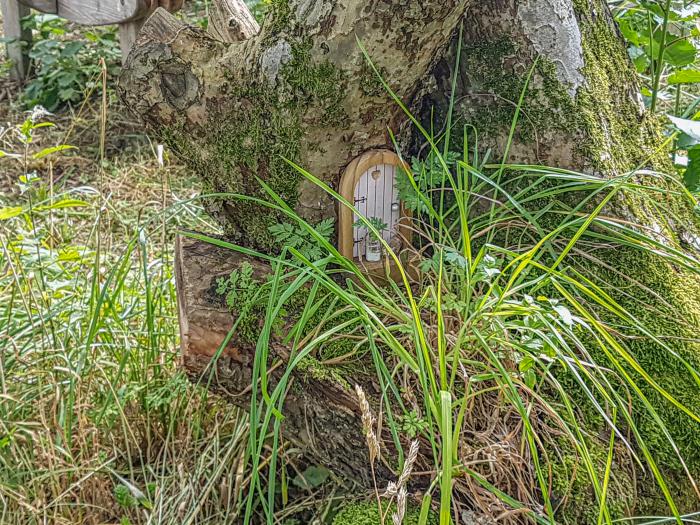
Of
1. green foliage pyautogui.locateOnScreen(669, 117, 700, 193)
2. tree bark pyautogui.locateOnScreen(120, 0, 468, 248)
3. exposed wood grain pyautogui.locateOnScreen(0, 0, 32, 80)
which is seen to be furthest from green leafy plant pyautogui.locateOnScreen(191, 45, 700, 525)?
exposed wood grain pyautogui.locateOnScreen(0, 0, 32, 80)

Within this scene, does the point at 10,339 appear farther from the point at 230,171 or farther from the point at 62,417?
the point at 230,171

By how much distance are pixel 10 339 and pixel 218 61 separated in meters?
1.03

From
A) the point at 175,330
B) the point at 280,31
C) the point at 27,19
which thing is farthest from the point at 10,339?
the point at 27,19

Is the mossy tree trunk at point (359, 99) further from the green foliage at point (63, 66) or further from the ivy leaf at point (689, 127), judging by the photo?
the green foliage at point (63, 66)

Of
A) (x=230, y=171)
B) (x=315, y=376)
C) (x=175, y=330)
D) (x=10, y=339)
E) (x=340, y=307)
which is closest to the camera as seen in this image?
(x=315, y=376)

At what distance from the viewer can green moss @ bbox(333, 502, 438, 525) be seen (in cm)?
156

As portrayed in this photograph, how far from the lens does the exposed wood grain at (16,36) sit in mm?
5199

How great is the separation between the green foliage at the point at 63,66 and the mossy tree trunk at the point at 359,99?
10.8 ft

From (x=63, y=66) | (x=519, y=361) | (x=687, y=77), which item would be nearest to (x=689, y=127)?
(x=687, y=77)

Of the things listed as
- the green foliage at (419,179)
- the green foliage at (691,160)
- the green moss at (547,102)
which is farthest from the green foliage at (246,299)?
the green foliage at (691,160)

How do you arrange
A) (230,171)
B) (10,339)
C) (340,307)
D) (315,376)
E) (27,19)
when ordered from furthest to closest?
(27,19) < (10,339) < (230,171) < (340,307) < (315,376)

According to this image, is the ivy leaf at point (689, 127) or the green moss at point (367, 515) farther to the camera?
the ivy leaf at point (689, 127)

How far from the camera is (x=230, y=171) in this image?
1.90 metres

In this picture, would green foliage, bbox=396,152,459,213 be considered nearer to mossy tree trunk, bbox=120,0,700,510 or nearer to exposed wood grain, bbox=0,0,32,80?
mossy tree trunk, bbox=120,0,700,510
